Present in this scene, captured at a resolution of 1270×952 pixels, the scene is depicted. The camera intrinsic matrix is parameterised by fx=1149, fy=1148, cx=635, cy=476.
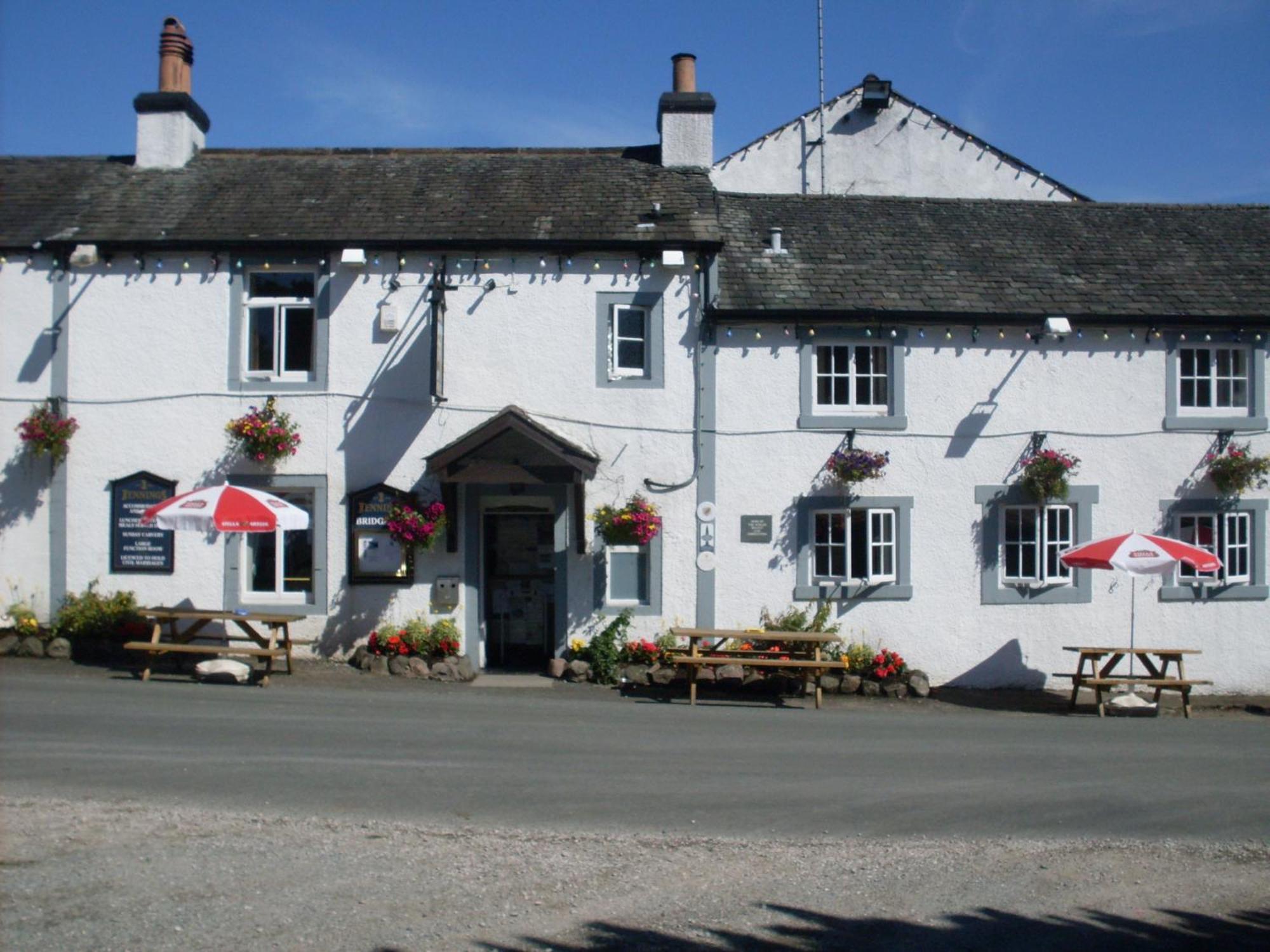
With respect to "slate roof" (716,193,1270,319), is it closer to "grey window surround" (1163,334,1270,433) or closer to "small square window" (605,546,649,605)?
"grey window surround" (1163,334,1270,433)

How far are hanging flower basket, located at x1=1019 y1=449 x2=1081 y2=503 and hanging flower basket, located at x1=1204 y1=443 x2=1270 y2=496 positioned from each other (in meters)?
1.92

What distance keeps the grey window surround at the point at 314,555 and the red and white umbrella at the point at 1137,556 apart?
29.6ft

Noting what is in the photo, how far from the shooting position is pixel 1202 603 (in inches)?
591

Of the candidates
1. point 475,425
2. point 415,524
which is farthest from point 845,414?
point 415,524

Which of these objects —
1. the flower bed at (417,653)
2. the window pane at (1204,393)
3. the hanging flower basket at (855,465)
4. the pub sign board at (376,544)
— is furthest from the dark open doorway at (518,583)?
the window pane at (1204,393)

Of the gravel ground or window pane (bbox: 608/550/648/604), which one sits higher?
window pane (bbox: 608/550/648/604)

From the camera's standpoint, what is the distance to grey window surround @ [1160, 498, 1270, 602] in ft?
49.1

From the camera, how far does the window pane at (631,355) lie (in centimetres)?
1471

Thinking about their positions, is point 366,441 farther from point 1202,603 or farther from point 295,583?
point 1202,603

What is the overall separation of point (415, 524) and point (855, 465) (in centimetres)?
547

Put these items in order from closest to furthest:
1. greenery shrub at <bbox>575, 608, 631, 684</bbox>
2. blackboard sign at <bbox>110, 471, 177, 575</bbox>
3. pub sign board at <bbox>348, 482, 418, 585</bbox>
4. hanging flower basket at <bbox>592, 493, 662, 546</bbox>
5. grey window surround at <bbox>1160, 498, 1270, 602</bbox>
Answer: greenery shrub at <bbox>575, 608, 631, 684</bbox> → hanging flower basket at <bbox>592, 493, 662, 546</bbox> → pub sign board at <bbox>348, 482, 418, 585</bbox> → blackboard sign at <bbox>110, 471, 177, 575</bbox> → grey window surround at <bbox>1160, 498, 1270, 602</bbox>

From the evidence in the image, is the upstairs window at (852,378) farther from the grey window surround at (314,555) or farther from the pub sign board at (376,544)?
the grey window surround at (314,555)

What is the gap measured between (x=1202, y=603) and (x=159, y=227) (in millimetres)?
14360

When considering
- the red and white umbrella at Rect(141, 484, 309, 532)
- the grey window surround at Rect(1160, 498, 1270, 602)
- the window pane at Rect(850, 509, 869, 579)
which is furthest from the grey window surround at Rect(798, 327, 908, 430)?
the red and white umbrella at Rect(141, 484, 309, 532)
